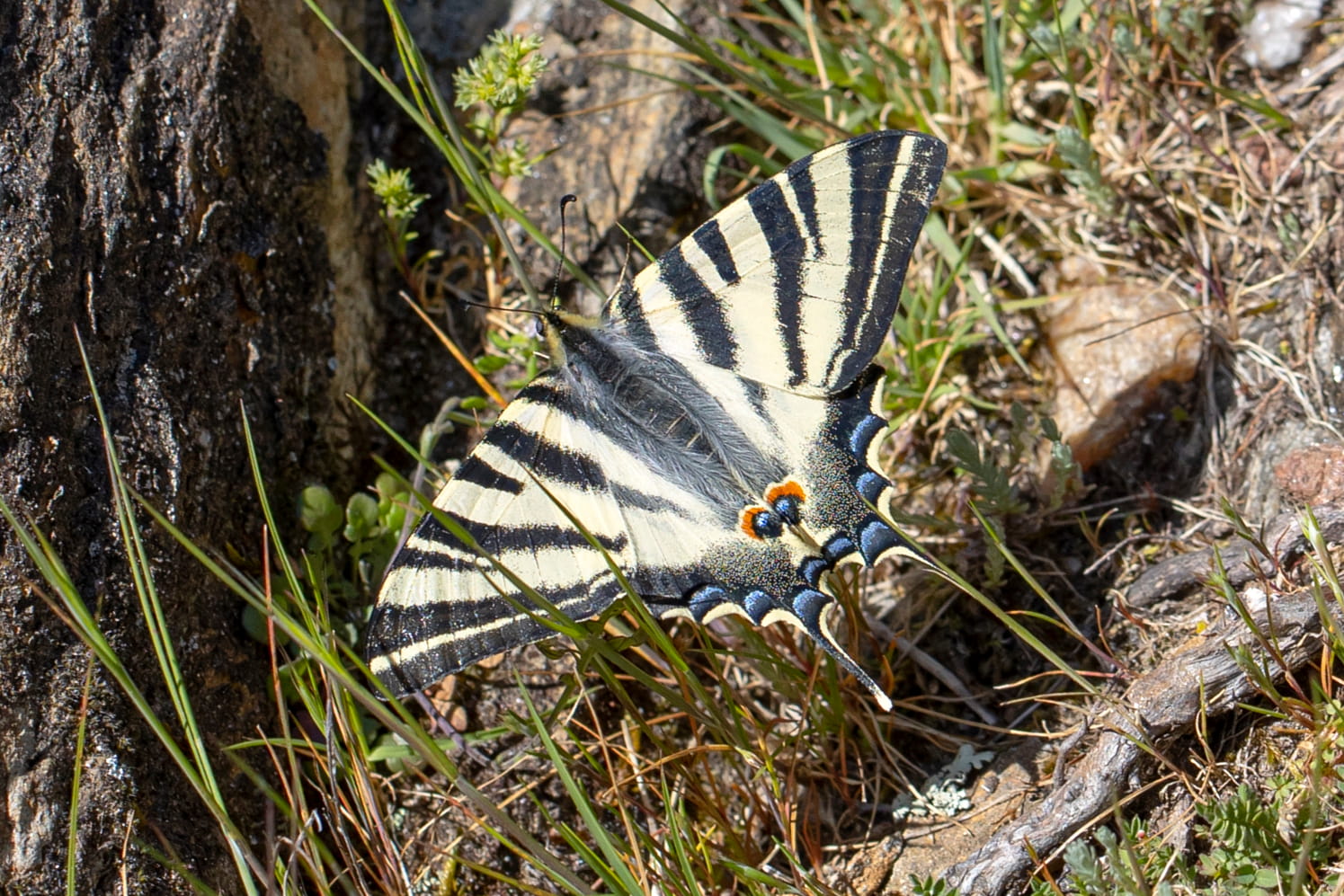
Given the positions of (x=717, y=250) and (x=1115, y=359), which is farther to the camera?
(x=1115, y=359)

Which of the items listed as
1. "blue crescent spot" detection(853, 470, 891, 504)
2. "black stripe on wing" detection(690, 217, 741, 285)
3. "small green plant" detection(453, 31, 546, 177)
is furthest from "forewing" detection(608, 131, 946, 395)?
"small green plant" detection(453, 31, 546, 177)

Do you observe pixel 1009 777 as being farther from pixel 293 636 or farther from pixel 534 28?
pixel 534 28

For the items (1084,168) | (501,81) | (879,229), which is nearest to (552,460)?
(879,229)

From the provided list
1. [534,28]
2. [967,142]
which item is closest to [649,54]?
[534,28]

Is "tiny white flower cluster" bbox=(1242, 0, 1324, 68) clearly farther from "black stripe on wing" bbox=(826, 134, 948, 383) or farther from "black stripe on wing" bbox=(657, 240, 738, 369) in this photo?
"black stripe on wing" bbox=(657, 240, 738, 369)

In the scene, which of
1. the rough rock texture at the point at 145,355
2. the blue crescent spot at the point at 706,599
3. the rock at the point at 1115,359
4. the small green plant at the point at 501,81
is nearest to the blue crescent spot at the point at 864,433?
the blue crescent spot at the point at 706,599

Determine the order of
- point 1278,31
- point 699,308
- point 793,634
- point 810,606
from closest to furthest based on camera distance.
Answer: point 810,606
point 699,308
point 793,634
point 1278,31

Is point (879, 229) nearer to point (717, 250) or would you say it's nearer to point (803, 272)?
point (803, 272)

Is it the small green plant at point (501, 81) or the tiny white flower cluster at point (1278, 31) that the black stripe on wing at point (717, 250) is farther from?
the tiny white flower cluster at point (1278, 31)

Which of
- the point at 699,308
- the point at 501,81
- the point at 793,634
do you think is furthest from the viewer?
the point at 501,81
